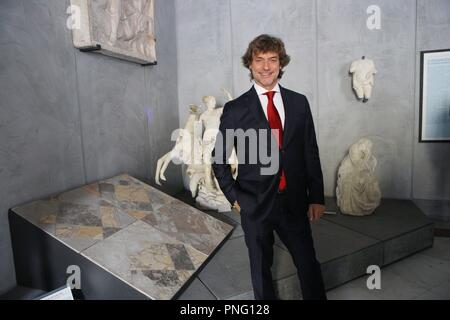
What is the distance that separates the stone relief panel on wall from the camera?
9.34 feet

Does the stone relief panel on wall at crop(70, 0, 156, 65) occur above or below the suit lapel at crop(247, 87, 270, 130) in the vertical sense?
above

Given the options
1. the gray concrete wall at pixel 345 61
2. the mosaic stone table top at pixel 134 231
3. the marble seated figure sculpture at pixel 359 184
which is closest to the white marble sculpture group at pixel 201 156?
the mosaic stone table top at pixel 134 231

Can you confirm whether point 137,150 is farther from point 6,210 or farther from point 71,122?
point 6,210

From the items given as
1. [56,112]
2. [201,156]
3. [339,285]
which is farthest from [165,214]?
[339,285]

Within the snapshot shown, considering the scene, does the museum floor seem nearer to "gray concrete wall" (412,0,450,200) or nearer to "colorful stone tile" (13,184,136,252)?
"colorful stone tile" (13,184,136,252)

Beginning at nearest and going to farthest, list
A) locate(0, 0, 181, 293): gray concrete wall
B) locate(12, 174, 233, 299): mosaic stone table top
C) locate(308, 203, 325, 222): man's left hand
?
locate(308, 203, 325, 222): man's left hand
locate(12, 174, 233, 299): mosaic stone table top
locate(0, 0, 181, 293): gray concrete wall

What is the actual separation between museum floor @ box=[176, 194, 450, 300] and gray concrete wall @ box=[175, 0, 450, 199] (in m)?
1.48

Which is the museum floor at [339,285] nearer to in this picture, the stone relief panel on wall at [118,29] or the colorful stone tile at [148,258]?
the colorful stone tile at [148,258]

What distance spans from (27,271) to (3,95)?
1304 millimetres

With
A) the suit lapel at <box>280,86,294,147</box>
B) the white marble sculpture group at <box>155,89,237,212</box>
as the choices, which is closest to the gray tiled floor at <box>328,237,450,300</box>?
the suit lapel at <box>280,86,294,147</box>

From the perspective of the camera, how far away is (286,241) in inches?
71.9

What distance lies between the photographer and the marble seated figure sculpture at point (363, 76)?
409cm

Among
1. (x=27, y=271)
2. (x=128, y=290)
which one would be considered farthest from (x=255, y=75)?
(x=27, y=271)

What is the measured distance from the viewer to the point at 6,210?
225 centimetres
